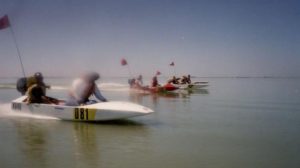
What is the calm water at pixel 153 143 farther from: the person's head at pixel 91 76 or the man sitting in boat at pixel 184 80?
the man sitting in boat at pixel 184 80

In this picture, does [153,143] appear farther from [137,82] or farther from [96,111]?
[137,82]

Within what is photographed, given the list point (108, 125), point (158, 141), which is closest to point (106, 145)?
point (158, 141)

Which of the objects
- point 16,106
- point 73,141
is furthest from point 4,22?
point 73,141

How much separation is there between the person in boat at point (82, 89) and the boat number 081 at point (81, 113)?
31cm

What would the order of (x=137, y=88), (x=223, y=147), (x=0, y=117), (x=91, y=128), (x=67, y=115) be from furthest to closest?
(x=137, y=88) → (x=0, y=117) → (x=67, y=115) → (x=91, y=128) → (x=223, y=147)

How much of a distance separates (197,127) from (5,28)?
34.3ft

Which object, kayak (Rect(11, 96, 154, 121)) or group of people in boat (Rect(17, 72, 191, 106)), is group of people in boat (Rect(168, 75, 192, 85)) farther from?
kayak (Rect(11, 96, 154, 121))

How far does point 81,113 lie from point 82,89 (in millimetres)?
903

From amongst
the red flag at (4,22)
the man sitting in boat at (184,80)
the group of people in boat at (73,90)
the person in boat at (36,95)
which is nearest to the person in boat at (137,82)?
the man sitting in boat at (184,80)

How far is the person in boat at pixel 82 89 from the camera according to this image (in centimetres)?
1206

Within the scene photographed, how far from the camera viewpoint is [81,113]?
38.9ft

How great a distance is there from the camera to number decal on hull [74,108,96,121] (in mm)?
11684

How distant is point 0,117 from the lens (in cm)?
1395

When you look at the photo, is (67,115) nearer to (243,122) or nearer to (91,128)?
(91,128)
